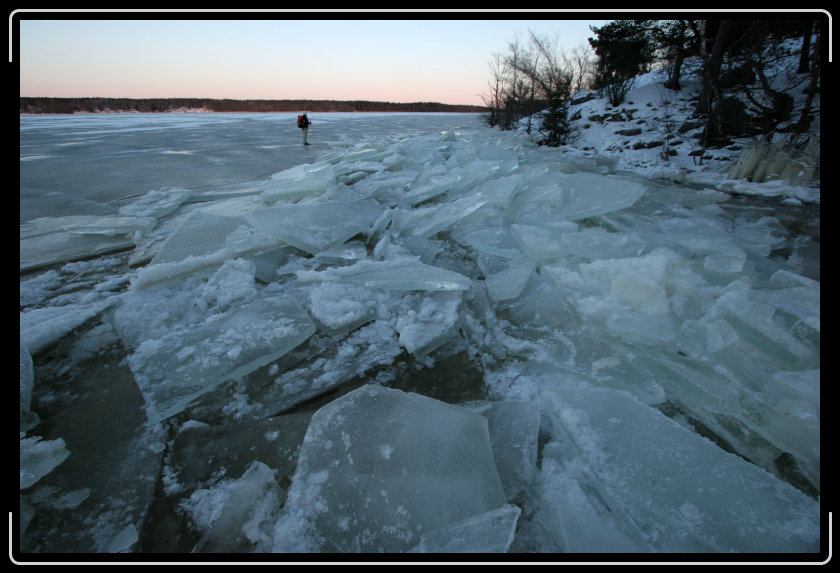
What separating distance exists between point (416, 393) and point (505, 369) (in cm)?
32

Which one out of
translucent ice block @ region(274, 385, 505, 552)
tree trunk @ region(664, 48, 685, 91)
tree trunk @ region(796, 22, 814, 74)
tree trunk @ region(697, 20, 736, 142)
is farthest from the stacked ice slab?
tree trunk @ region(664, 48, 685, 91)

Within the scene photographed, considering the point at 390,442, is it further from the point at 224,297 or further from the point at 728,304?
the point at 728,304

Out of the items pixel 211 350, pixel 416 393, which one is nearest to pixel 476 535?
pixel 416 393

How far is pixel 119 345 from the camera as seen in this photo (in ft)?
3.87

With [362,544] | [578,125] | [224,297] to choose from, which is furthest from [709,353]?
[578,125]

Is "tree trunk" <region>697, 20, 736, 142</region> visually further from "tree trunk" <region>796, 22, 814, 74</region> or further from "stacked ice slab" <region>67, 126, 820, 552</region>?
"stacked ice slab" <region>67, 126, 820, 552</region>

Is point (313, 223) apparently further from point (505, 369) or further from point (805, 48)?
point (805, 48)

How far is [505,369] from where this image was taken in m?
1.11

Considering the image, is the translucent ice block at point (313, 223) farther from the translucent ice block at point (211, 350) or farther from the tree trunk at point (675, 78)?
the tree trunk at point (675, 78)

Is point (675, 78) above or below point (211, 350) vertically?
above

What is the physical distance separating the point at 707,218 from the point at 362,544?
3.16m

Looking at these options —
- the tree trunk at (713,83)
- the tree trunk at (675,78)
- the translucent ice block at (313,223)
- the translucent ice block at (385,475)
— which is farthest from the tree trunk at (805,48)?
the translucent ice block at (385,475)

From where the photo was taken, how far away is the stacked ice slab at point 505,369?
0.66 meters

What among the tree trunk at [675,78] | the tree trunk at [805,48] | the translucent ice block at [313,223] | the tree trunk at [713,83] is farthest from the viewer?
the tree trunk at [675,78]
